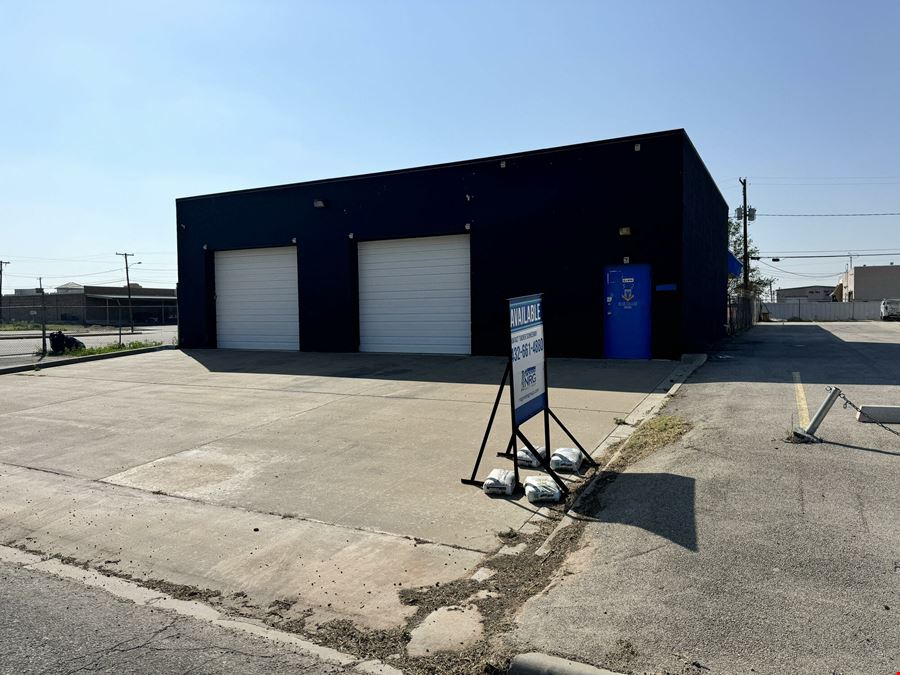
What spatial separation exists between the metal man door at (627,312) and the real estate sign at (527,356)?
10.1 metres

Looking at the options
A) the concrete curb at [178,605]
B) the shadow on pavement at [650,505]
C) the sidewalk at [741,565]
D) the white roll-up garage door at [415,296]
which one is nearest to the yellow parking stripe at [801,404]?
the sidewalk at [741,565]

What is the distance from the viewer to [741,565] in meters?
4.23

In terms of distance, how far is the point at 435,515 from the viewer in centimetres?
574

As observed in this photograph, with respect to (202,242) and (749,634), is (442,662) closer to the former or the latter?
(749,634)

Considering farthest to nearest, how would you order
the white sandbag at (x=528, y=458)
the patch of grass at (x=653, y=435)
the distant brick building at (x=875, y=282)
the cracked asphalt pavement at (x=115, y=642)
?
the distant brick building at (x=875, y=282)
the patch of grass at (x=653, y=435)
the white sandbag at (x=528, y=458)
the cracked asphalt pavement at (x=115, y=642)

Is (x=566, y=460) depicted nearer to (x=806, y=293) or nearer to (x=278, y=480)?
(x=278, y=480)

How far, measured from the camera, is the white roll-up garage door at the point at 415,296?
18953mm

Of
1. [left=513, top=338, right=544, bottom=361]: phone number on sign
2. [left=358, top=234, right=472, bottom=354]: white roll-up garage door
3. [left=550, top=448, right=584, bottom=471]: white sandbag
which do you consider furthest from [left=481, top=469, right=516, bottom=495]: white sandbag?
[left=358, top=234, right=472, bottom=354]: white roll-up garage door

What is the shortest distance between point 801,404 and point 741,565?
6.05 metres

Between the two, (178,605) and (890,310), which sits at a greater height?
(890,310)

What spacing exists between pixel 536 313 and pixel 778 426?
3493 millimetres

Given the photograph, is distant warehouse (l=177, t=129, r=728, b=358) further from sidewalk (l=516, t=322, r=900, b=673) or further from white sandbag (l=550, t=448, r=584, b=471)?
white sandbag (l=550, t=448, r=584, b=471)

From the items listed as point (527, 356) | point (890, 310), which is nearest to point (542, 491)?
point (527, 356)

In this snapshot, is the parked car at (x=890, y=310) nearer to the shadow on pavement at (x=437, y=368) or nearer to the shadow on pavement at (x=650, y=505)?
the shadow on pavement at (x=437, y=368)
